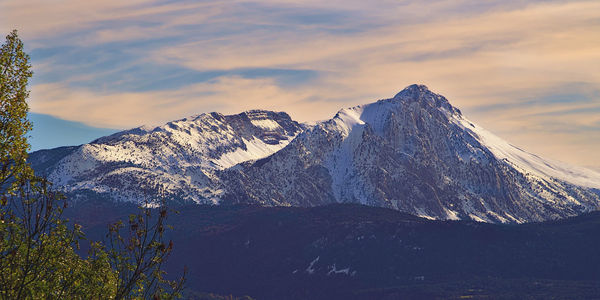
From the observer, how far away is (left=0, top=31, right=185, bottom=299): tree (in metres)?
68.5

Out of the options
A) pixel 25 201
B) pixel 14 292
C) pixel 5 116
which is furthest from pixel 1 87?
pixel 14 292

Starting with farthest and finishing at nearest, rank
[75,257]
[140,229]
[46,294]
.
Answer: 1. [75,257]
2. [46,294]
3. [140,229]

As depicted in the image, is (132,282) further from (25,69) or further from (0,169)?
(25,69)

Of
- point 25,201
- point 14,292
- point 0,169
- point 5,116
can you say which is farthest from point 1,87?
point 14,292

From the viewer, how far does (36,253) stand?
73312 mm

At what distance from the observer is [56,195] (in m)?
69.9

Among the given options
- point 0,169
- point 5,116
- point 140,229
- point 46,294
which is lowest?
point 46,294

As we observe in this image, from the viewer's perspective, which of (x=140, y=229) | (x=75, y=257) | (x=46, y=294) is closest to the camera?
(x=140, y=229)

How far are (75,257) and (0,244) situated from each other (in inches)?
338

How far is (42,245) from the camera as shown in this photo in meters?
72.4

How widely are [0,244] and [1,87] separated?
1468 cm

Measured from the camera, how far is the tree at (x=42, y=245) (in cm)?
6850

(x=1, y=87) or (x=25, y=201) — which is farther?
(x=1, y=87)

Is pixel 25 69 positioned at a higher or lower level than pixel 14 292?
higher
